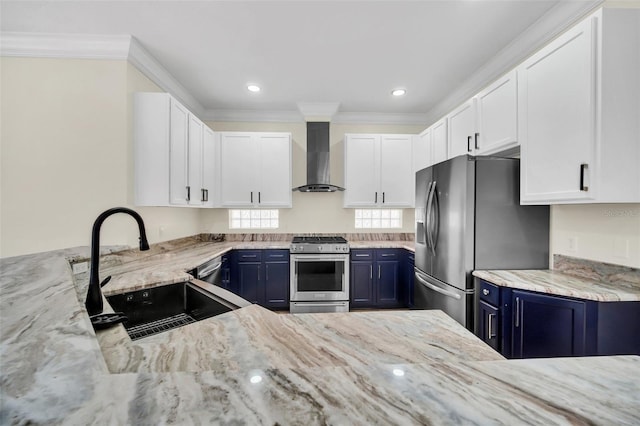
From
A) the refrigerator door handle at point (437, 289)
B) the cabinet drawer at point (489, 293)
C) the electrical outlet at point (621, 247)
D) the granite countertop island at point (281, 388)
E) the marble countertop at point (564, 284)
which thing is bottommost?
the refrigerator door handle at point (437, 289)

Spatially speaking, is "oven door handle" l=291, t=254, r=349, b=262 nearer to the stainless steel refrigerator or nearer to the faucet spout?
the stainless steel refrigerator

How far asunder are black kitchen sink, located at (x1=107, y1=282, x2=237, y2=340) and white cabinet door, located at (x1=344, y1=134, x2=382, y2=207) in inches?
101

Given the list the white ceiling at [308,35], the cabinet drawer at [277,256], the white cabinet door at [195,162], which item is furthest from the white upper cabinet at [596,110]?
the white cabinet door at [195,162]

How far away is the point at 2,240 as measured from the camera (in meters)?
2.19

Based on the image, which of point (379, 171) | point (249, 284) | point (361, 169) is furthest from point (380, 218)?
point (249, 284)

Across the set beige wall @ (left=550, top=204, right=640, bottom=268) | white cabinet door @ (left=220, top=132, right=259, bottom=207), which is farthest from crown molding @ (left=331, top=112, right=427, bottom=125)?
beige wall @ (left=550, top=204, right=640, bottom=268)

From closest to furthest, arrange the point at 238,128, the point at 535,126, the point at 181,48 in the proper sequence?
the point at 535,126
the point at 181,48
the point at 238,128

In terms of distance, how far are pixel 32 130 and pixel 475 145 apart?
4054 millimetres

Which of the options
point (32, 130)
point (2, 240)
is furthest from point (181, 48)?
point (2, 240)

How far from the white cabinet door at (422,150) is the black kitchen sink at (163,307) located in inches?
121

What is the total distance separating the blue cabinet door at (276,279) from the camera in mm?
3408

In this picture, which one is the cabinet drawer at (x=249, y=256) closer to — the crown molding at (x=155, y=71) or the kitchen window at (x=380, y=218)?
the kitchen window at (x=380, y=218)

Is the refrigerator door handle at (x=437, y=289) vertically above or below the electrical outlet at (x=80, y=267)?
below

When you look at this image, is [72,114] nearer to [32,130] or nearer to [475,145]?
[32,130]
